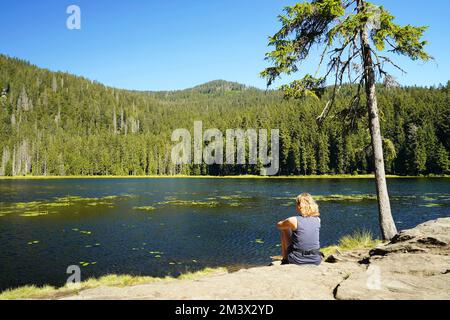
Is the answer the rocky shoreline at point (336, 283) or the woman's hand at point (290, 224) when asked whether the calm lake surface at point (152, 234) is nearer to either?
the rocky shoreline at point (336, 283)

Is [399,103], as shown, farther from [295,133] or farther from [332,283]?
[332,283]

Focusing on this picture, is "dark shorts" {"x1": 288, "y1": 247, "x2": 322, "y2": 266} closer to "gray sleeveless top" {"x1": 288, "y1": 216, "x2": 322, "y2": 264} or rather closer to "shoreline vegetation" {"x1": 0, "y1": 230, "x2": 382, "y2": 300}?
"gray sleeveless top" {"x1": 288, "y1": 216, "x2": 322, "y2": 264}

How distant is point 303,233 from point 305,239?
9.1 inches

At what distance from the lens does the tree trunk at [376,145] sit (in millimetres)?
15508

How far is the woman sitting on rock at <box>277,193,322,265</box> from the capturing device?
920 cm

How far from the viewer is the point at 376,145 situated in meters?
15.7

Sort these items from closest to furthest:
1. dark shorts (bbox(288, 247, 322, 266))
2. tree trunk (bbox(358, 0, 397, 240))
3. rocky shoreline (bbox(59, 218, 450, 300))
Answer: rocky shoreline (bbox(59, 218, 450, 300)) < dark shorts (bbox(288, 247, 322, 266)) < tree trunk (bbox(358, 0, 397, 240))

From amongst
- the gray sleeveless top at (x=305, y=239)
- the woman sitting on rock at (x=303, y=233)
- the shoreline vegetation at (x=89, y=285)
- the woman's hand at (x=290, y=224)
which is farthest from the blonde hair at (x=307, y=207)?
the shoreline vegetation at (x=89, y=285)

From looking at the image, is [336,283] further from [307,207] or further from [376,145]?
[376,145]

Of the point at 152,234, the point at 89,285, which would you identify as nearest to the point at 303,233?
the point at 89,285

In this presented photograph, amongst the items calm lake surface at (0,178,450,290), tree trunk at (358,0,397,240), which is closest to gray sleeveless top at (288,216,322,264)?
tree trunk at (358,0,397,240)

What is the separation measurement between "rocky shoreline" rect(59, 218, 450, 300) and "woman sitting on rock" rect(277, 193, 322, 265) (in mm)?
386

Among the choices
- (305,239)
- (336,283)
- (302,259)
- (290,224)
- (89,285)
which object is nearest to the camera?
(336,283)
